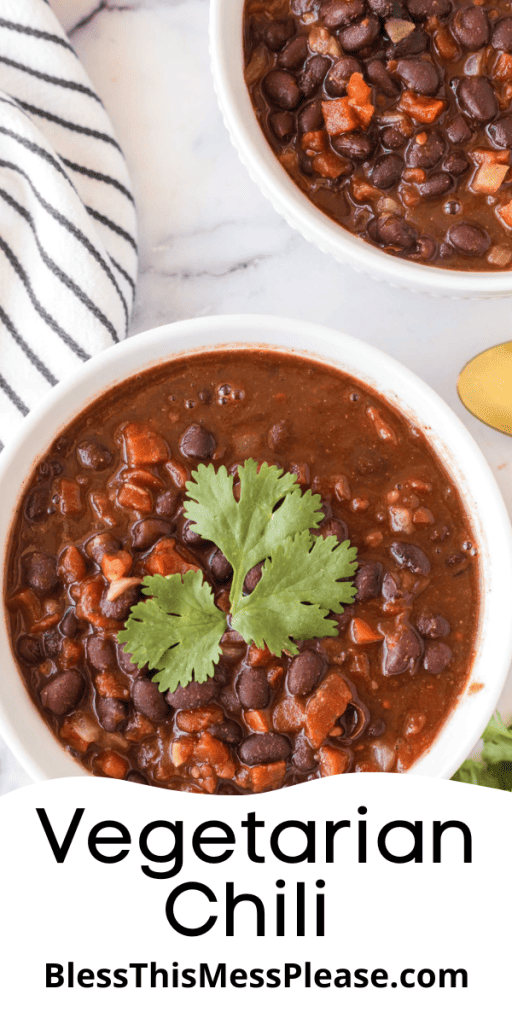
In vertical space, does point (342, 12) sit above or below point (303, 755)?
above

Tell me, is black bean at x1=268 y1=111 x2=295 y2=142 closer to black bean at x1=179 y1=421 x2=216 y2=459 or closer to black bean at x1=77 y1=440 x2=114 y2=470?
black bean at x1=179 y1=421 x2=216 y2=459

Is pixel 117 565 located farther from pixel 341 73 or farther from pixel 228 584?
pixel 341 73

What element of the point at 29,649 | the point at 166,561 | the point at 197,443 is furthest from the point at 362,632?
the point at 29,649

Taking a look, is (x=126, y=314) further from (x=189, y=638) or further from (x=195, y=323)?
(x=189, y=638)

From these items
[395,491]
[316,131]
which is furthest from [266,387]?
[316,131]

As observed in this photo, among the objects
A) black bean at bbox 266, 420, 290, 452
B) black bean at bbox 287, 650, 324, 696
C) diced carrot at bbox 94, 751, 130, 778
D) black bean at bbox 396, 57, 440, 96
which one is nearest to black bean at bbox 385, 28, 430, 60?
black bean at bbox 396, 57, 440, 96

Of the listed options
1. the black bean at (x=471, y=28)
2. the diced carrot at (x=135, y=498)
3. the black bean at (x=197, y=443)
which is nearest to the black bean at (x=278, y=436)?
the black bean at (x=197, y=443)
